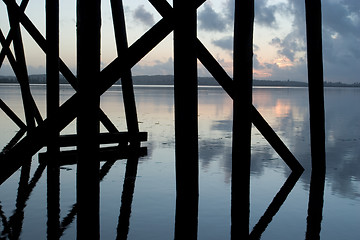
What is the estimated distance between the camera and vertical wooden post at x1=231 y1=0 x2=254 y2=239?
4.15 meters

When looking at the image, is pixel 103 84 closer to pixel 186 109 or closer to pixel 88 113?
pixel 88 113

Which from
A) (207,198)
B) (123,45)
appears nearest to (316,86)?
(207,198)

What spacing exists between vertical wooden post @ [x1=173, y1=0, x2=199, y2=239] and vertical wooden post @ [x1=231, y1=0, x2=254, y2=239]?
58 cm

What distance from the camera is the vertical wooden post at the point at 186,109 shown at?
3.67 meters

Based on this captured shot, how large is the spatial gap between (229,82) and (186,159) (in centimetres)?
205

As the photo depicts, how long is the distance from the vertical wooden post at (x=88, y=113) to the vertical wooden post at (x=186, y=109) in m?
0.67

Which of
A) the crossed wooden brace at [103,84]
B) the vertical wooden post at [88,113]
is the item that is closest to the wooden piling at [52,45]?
the crossed wooden brace at [103,84]

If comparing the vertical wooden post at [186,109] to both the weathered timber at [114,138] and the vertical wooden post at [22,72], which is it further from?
the vertical wooden post at [22,72]

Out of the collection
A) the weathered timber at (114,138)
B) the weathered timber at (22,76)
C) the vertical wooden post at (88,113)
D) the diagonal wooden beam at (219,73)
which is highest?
the weathered timber at (22,76)

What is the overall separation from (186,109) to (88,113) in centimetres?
81

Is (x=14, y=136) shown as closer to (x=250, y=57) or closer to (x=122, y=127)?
(x=122, y=127)

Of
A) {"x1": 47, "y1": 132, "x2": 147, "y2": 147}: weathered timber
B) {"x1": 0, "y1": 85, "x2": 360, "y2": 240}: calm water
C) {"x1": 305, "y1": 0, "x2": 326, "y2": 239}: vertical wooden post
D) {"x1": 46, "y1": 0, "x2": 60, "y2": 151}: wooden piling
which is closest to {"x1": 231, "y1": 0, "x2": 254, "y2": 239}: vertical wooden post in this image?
{"x1": 0, "y1": 85, "x2": 360, "y2": 240}: calm water

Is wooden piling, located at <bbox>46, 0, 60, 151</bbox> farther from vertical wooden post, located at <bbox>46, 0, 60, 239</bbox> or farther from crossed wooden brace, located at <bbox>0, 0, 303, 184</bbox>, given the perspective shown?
crossed wooden brace, located at <bbox>0, 0, 303, 184</bbox>

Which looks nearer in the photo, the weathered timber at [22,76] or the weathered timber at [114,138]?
the weathered timber at [114,138]
